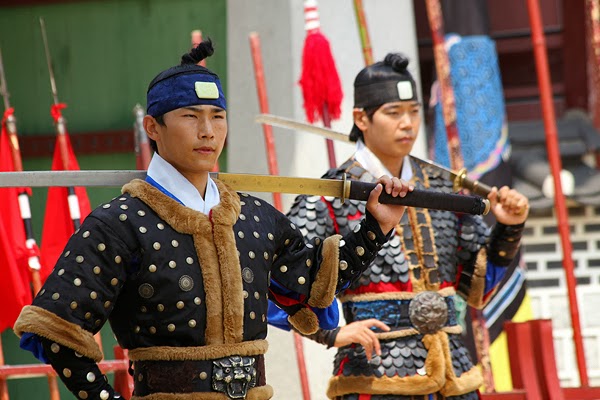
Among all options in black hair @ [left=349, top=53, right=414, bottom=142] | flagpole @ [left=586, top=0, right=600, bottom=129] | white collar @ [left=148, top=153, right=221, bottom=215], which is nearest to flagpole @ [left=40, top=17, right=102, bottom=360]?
black hair @ [left=349, top=53, right=414, bottom=142]

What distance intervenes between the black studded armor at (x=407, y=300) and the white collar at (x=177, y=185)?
38.9 inches

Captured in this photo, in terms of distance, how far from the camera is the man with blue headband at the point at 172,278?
2.98 metres

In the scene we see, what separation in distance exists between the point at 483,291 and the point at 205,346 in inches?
62.0

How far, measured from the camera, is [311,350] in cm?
639

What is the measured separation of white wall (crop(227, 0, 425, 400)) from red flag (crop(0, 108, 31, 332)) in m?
1.48

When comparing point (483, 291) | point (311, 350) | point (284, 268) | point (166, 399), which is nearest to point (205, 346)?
point (166, 399)

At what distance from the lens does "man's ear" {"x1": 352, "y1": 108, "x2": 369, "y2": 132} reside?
4340 mm

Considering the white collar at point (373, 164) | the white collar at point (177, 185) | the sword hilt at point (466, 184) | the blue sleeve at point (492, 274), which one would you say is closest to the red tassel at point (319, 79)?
the white collar at point (373, 164)

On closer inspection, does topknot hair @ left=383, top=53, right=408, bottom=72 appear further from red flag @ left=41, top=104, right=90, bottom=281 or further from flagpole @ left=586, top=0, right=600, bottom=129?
A: flagpole @ left=586, top=0, right=600, bottom=129

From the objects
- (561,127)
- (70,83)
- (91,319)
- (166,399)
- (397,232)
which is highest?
(70,83)

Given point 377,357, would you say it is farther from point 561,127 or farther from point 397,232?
point 561,127

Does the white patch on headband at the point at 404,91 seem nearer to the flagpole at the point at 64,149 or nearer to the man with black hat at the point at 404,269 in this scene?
the man with black hat at the point at 404,269

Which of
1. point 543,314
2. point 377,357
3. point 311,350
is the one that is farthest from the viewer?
point 543,314

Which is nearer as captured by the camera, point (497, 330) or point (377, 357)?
point (377, 357)
